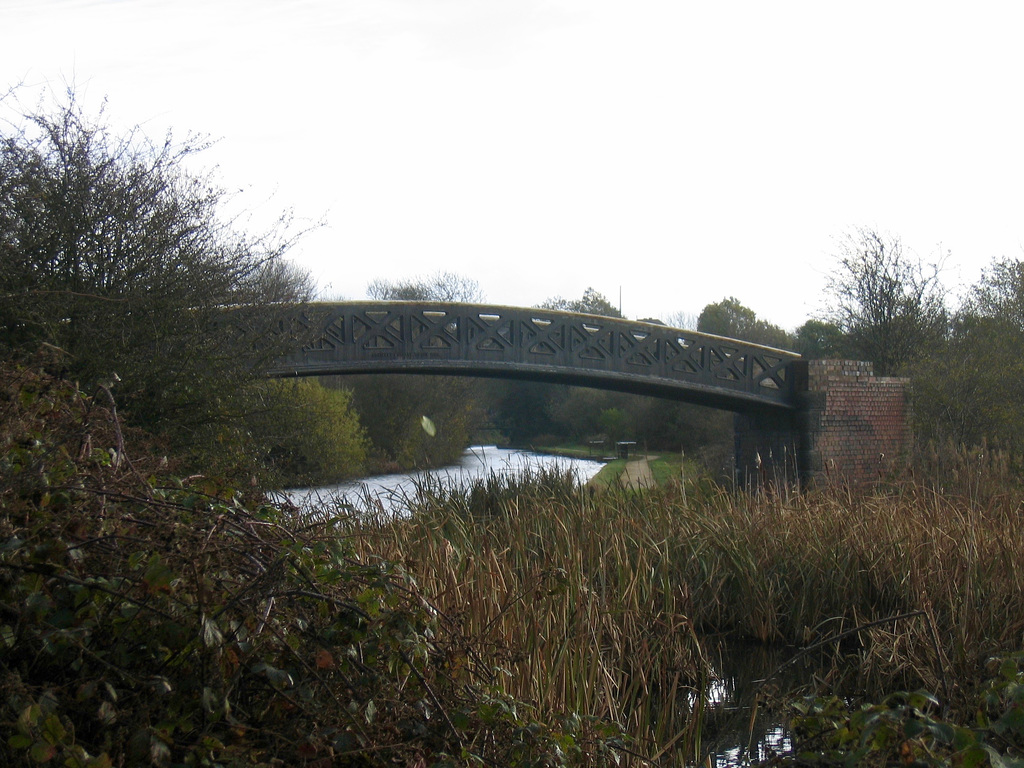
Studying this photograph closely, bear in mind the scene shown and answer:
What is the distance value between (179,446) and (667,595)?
522cm

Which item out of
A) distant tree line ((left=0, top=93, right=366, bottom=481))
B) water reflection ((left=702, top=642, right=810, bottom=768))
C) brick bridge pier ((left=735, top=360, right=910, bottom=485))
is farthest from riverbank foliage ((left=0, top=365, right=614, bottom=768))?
brick bridge pier ((left=735, top=360, right=910, bottom=485))

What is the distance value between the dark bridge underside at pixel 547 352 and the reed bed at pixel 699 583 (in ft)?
28.7

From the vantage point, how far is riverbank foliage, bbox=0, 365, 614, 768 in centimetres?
199

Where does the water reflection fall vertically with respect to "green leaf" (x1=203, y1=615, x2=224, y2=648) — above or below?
below

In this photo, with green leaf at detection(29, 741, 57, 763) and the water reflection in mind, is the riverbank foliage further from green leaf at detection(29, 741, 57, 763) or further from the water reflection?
the water reflection

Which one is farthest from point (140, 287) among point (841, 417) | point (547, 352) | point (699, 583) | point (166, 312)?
point (841, 417)

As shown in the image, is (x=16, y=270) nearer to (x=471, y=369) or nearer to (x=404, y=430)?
(x=471, y=369)

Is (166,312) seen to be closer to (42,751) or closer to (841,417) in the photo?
(42,751)

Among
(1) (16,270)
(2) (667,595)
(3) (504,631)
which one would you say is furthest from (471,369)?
(3) (504,631)

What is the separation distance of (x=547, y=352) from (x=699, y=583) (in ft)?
40.3

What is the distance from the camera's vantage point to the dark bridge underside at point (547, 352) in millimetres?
16406

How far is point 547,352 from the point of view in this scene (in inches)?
727

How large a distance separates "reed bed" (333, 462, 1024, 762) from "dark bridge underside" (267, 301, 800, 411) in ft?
28.7

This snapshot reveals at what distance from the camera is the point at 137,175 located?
8.48 meters
